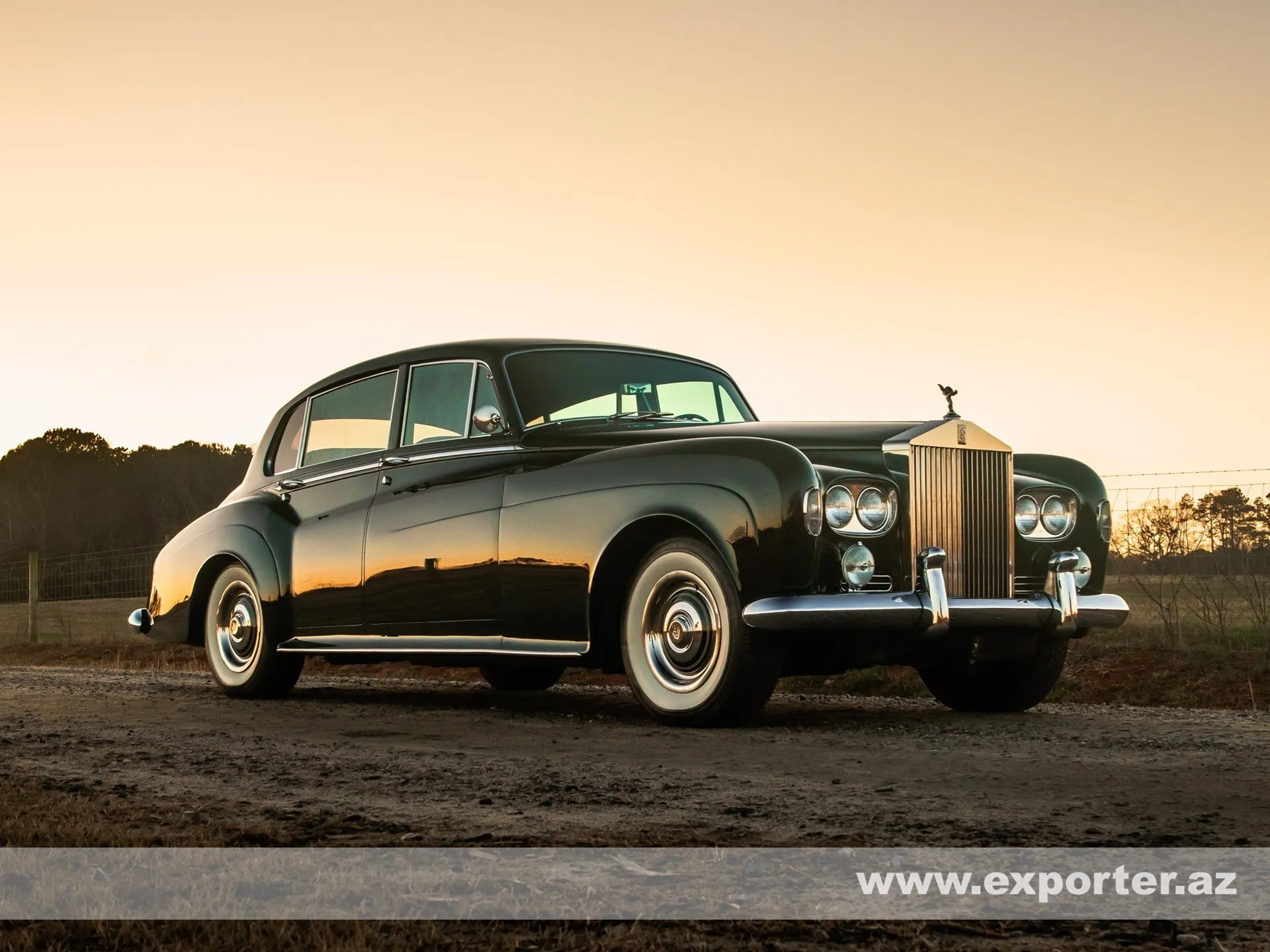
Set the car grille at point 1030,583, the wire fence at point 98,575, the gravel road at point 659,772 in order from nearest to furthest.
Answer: the gravel road at point 659,772 → the car grille at point 1030,583 → the wire fence at point 98,575

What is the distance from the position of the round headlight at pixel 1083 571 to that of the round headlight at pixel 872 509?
1.28 m

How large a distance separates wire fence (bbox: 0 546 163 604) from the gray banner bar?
2170 cm

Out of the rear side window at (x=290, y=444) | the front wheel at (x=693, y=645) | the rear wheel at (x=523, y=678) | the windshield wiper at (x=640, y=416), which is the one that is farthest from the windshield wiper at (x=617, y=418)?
the rear wheel at (x=523, y=678)

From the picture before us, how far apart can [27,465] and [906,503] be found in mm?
57228

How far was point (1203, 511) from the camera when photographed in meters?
11.8

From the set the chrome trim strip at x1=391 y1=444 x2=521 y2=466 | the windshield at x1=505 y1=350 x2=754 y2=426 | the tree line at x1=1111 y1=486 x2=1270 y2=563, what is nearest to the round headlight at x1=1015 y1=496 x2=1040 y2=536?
the windshield at x1=505 y1=350 x2=754 y2=426

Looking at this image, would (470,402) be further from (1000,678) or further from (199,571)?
(1000,678)

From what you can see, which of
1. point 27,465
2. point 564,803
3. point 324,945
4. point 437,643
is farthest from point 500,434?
point 27,465

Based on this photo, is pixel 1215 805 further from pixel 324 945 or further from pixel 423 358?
pixel 423 358

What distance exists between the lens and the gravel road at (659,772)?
3830 millimetres

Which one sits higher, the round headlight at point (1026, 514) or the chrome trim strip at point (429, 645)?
the round headlight at point (1026, 514)

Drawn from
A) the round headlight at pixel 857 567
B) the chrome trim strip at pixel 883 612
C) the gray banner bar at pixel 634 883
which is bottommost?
the gray banner bar at pixel 634 883

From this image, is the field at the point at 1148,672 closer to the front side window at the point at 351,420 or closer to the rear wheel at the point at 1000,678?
the rear wheel at the point at 1000,678

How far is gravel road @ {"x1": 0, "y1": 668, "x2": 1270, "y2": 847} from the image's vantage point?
12.6 feet
